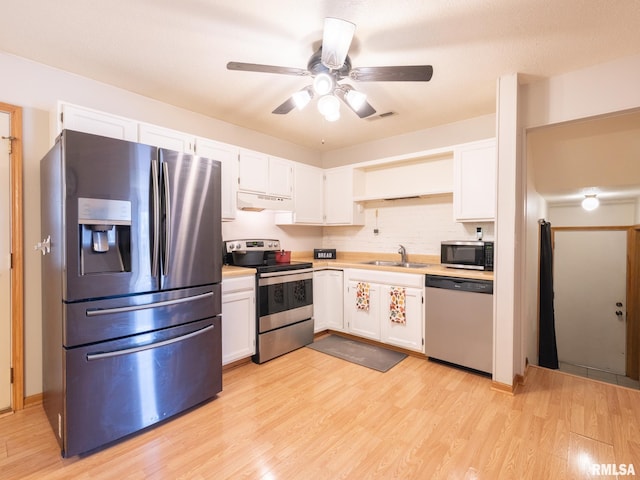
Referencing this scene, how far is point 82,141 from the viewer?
1.70 meters

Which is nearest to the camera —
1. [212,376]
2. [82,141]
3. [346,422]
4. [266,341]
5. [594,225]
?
[82,141]

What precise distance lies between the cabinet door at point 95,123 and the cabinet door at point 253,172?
3.31 ft

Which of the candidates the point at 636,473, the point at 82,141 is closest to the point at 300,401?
the point at 636,473

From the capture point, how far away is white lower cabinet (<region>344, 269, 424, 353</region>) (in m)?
3.01

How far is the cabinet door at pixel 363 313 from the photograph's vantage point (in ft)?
10.8

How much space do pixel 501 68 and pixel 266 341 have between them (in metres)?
3.03

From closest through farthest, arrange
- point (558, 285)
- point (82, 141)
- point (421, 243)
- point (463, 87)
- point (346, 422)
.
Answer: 1. point (82, 141)
2. point (346, 422)
3. point (463, 87)
4. point (421, 243)
5. point (558, 285)

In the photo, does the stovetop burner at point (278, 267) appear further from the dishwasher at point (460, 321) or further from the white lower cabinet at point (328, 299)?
the dishwasher at point (460, 321)

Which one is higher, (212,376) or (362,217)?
(362,217)

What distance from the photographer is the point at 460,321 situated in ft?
8.97

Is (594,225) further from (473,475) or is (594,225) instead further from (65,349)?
(65,349)

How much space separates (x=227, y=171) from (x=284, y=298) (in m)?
1.41

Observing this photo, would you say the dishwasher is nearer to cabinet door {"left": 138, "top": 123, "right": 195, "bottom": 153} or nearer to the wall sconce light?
cabinet door {"left": 138, "top": 123, "right": 195, "bottom": 153}

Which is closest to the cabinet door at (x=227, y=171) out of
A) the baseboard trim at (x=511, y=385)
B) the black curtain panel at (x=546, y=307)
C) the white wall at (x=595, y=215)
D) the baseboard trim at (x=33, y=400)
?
the baseboard trim at (x=33, y=400)
